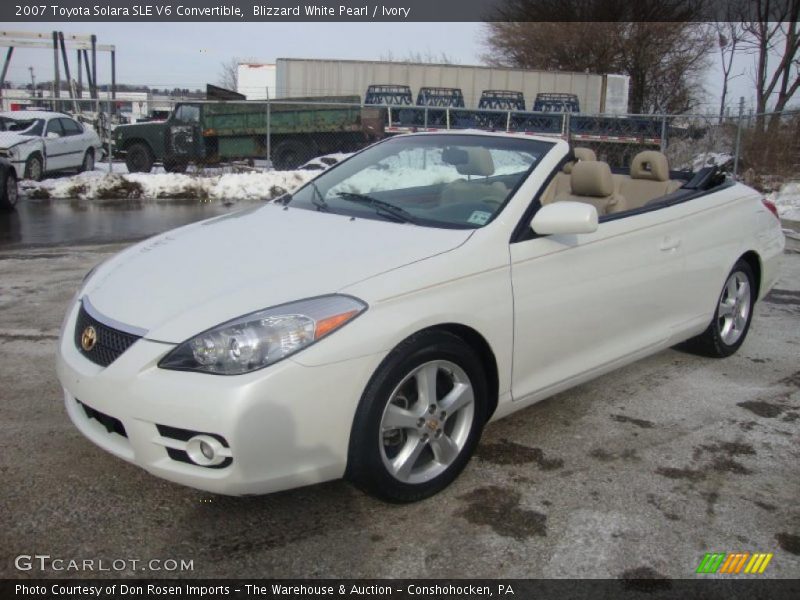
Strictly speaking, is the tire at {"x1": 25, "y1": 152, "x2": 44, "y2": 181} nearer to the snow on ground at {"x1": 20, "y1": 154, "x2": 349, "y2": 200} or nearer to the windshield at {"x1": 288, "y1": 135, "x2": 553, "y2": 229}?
the snow on ground at {"x1": 20, "y1": 154, "x2": 349, "y2": 200}

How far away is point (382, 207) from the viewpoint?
12.1 ft

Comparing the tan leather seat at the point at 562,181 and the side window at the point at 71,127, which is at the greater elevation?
the side window at the point at 71,127

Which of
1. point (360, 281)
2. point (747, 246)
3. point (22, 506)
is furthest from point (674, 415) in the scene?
point (22, 506)

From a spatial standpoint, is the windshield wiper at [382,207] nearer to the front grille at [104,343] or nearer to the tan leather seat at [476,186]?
the tan leather seat at [476,186]

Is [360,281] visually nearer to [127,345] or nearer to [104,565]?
[127,345]

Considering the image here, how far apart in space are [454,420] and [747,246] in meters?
2.76

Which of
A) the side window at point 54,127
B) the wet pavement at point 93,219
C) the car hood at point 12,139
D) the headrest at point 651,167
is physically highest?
the side window at point 54,127

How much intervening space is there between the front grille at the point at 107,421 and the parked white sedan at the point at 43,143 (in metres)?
13.7

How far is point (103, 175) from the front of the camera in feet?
50.5

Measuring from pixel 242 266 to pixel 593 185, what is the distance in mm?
2135

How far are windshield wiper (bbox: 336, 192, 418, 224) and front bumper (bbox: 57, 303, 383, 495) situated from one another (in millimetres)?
1013

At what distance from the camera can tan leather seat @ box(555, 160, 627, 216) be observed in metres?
4.14

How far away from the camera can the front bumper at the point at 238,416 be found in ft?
8.17

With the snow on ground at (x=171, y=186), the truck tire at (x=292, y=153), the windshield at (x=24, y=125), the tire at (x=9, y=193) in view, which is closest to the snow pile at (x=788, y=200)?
the snow on ground at (x=171, y=186)
